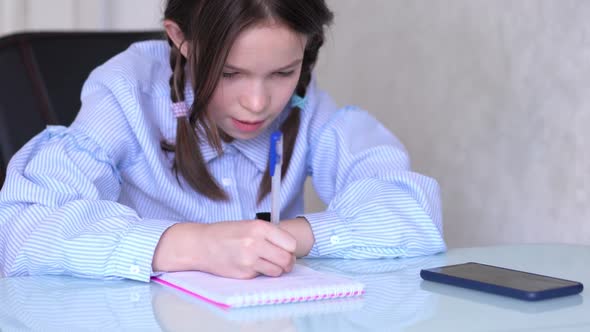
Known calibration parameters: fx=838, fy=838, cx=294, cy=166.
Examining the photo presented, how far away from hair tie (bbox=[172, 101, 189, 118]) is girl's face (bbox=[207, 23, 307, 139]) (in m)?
0.08

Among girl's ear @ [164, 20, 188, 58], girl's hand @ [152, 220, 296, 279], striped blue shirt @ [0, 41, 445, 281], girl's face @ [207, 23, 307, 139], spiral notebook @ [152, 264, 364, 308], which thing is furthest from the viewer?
girl's ear @ [164, 20, 188, 58]

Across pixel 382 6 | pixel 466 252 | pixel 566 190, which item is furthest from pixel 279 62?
pixel 382 6

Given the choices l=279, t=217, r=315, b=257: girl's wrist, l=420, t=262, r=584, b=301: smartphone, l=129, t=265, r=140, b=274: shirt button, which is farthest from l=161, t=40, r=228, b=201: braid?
l=420, t=262, r=584, b=301: smartphone

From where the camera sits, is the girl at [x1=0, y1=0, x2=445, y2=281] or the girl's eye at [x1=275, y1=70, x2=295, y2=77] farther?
the girl's eye at [x1=275, y1=70, x2=295, y2=77]

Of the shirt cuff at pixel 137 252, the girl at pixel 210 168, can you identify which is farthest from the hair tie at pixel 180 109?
the shirt cuff at pixel 137 252

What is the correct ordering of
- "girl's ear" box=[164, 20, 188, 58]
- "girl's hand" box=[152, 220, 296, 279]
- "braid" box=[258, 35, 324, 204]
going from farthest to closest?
"braid" box=[258, 35, 324, 204] → "girl's ear" box=[164, 20, 188, 58] → "girl's hand" box=[152, 220, 296, 279]

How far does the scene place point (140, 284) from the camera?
927 millimetres

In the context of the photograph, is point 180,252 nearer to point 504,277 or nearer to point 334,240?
point 334,240

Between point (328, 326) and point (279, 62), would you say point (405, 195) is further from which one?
point (328, 326)

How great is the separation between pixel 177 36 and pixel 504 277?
671 mm

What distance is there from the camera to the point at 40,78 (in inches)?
58.5

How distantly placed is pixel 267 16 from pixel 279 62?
67mm

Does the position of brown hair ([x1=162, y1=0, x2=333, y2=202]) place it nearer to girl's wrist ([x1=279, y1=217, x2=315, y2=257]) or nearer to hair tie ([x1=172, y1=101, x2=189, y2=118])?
hair tie ([x1=172, y1=101, x2=189, y2=118])

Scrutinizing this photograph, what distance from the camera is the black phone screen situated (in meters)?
0.83
